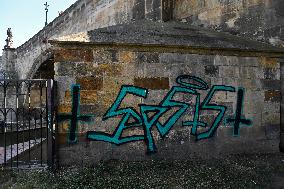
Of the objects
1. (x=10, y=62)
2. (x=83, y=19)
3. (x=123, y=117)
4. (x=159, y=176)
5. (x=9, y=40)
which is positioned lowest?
(x=159, y=176)

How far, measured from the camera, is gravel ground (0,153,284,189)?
4527 millimetres

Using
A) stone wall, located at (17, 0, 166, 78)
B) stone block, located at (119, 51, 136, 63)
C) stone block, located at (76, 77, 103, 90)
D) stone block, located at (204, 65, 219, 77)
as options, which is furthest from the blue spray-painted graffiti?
stone wall, located at (17, 0, 166, 78)

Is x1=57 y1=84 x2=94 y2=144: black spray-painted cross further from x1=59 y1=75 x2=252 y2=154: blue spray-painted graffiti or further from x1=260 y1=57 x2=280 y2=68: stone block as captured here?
x1=260 y1=57 x2=280 y2=68: stone block

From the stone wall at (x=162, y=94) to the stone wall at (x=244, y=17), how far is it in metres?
0.76

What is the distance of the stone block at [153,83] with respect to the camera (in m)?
5.45

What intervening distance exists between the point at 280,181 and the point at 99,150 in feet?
9.94

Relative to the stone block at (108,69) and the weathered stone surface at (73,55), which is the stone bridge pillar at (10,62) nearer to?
the weathered stone surface at (73,55)

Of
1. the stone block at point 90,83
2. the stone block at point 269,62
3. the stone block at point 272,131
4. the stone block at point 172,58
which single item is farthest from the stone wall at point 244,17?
the stone block at point 90,83

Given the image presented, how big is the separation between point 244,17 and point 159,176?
164 inches

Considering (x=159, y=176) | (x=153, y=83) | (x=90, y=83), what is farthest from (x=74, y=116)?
(x=159, y=176)

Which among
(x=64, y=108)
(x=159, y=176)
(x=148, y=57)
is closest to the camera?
(x=159, y=176)

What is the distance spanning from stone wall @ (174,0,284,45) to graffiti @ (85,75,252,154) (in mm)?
1545

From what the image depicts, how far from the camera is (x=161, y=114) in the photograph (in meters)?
5.55

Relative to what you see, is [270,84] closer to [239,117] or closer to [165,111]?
[239,117]
